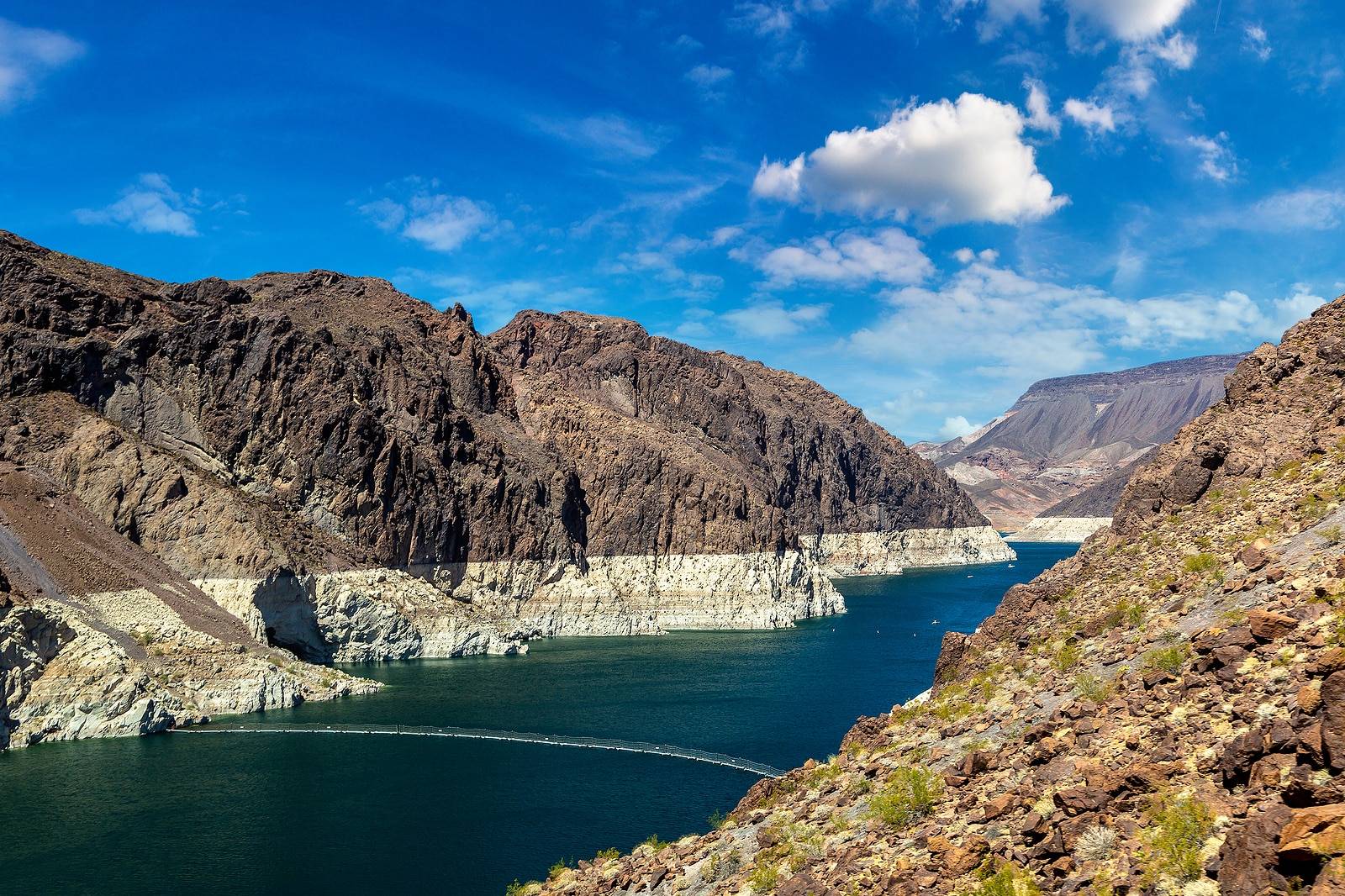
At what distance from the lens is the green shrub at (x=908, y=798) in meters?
17.9

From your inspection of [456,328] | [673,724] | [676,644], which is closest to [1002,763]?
[673,724]

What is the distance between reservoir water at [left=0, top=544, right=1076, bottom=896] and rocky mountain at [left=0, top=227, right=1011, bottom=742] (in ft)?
48.5

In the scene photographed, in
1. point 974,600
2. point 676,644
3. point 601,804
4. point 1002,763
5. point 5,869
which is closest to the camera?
point 1002,763

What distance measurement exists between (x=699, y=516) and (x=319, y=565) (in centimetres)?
7203

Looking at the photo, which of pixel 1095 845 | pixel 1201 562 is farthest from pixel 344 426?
pixel 1095 845

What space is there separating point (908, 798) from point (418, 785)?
5117 centimetres

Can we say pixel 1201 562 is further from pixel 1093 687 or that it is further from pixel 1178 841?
pixel 1178 841

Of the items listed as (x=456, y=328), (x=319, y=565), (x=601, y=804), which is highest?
(x=456, y=328)

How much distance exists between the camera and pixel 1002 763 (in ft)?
58.4

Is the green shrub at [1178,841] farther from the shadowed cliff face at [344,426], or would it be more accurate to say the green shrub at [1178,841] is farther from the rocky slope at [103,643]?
the shadowed cliff face at [344,426]

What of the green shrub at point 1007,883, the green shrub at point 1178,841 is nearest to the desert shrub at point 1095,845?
the green shrub at point 1178,841

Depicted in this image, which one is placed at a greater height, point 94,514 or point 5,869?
point 94,514

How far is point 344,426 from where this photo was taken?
12669 centimetres

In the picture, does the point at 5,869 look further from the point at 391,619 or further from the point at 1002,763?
the point at 391,619
